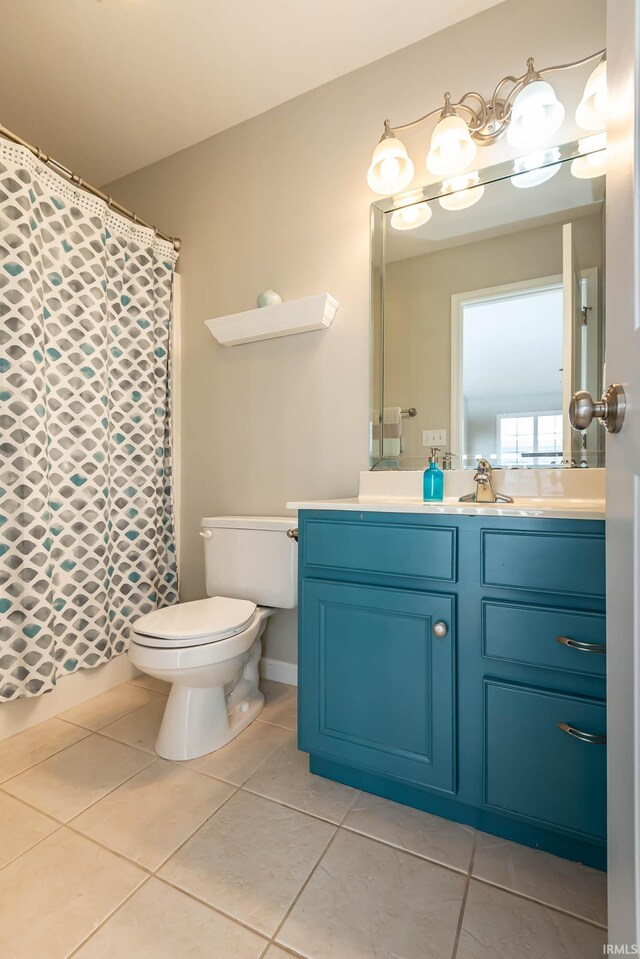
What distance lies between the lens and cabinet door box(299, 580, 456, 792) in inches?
44.5

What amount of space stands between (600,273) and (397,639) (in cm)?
126

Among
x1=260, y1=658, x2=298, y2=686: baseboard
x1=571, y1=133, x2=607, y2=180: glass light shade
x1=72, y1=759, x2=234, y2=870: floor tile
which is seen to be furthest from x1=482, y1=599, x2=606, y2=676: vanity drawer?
x1=571, y1=133, x2=607, y2=180: glass light shade

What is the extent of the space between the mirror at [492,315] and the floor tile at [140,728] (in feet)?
4.22

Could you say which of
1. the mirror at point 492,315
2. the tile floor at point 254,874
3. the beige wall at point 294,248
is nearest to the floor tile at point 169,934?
the tile floor at point 254,874

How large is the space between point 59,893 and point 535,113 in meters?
2.46

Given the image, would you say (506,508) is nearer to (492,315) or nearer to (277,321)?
(492,315)

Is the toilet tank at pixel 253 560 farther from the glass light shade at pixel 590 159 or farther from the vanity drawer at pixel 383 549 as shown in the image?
the glass light shade at pixel 590 159

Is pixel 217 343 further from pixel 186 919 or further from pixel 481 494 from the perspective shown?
pixel 186 919

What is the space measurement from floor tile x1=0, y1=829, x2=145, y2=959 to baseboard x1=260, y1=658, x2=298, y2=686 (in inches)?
37.7

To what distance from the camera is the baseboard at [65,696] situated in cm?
159

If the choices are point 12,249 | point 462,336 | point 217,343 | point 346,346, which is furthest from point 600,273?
point 12,249

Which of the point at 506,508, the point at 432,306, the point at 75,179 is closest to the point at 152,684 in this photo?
the point at 506,508

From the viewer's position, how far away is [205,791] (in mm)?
1294

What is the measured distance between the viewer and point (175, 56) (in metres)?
1.78
